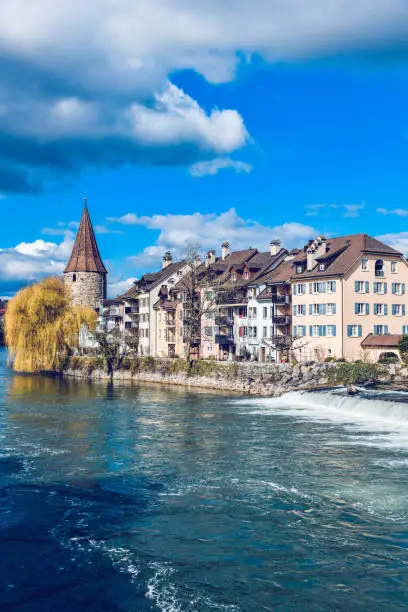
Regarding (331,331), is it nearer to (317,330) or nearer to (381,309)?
(317,330)

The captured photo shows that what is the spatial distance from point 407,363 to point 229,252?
3690 centimetres

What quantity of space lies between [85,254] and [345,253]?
5829 cm

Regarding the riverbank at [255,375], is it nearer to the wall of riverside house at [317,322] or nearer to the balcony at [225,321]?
the wall of riverside house at [317,322]

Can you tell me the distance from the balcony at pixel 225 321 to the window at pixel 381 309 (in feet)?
58.4

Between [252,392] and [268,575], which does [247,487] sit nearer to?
[268,575]

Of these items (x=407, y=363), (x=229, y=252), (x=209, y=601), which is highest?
(x=229, y=252)

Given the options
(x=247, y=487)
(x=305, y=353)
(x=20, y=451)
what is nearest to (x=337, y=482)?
(x=247, y=487)

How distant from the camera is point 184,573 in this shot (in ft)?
56.1

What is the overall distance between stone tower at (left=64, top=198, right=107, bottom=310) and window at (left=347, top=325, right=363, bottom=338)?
57.2m

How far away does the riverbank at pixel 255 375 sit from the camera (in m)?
54.4

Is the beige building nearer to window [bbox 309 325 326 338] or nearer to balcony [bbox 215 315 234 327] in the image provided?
window [bbox 309 325 326 338]

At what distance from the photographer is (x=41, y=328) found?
7912 cm

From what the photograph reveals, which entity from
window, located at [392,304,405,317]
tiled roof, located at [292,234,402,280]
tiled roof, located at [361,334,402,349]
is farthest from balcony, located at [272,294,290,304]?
window, located at [392,304,405,317]

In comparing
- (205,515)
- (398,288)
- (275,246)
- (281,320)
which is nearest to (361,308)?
(398,288)
